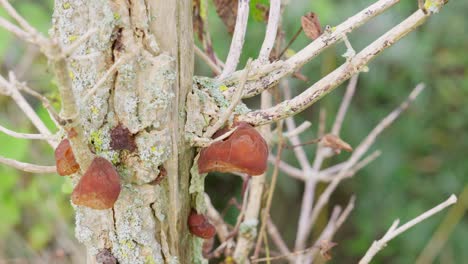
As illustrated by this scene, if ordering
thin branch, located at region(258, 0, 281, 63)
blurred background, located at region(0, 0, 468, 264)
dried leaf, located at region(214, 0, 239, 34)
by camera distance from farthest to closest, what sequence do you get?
1. blurred background, located at region(0, 0, 468, 264)
2. dried leaf, located at region(214, 0, 239, 34)
3. thin branch, located at region(258, 0, 281, 63)

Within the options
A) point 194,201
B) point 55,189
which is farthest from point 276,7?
point 55,189

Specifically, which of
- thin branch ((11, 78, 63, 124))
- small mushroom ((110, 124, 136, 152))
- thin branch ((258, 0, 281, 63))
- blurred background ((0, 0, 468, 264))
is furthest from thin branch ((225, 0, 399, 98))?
blurred background ((0, 0, 468, 264))

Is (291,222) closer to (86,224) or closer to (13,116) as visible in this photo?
(13,116)

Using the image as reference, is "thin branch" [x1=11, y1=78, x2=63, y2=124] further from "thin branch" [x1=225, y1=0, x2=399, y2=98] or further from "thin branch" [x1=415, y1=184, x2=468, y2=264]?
"thin branch" [x1=415, y1=184, x2=468, y2=264]

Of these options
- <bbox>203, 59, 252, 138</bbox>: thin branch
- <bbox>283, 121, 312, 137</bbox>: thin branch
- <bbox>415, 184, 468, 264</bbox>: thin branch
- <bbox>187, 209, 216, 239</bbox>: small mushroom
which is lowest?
<bbox>415, 184, 468, 264</bbox>: thin branch

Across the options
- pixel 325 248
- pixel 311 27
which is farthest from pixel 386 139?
pixel 311 27

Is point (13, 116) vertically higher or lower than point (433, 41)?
higher

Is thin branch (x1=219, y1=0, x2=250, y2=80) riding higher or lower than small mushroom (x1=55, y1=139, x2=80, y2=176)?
higher
